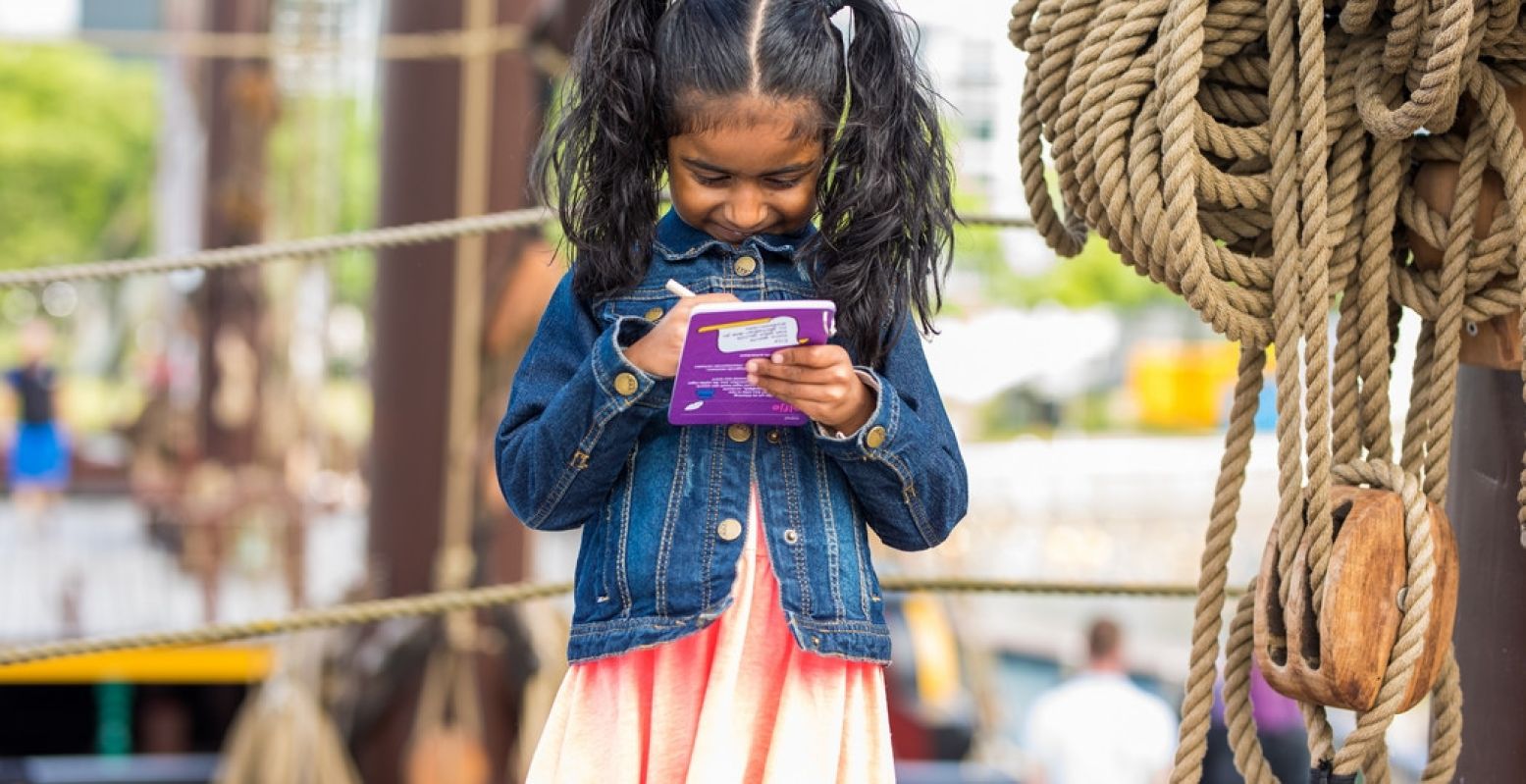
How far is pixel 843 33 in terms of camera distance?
1304 millimetres

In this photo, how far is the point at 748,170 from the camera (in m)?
1.26

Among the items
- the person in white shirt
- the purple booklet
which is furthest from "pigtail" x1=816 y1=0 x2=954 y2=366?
the person in white shirt

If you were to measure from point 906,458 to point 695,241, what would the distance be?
8.7 inches

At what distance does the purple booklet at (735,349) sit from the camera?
116cm

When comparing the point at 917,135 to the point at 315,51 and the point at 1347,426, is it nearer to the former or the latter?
the point at 1347,426

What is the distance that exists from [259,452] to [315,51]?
358 cm

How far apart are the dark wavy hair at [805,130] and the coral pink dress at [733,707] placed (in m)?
0.19

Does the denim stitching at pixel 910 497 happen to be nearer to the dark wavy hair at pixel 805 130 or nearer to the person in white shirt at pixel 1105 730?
the dark wavy hair at pixel 805 130

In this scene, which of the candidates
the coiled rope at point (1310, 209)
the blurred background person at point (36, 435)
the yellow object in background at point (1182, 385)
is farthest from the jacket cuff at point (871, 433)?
the yellow object in background at point (1182, 385)

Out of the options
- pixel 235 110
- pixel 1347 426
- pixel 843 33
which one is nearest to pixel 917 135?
pixel 843 33

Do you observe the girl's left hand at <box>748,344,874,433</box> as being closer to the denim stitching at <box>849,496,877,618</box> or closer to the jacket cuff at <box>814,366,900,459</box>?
the jacket cuff at <box>814,366,900,459</box>

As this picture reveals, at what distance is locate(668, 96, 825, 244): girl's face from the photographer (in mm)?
1244

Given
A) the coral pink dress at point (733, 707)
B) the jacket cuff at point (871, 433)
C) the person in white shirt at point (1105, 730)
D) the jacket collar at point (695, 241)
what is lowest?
the person in white shirt at point (1105, 730)

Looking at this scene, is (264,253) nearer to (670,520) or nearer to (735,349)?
(670,520)
